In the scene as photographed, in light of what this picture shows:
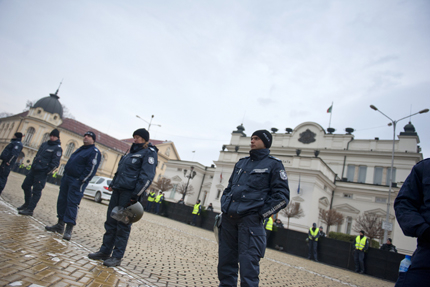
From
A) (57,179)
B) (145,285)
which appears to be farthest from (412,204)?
(57,179)

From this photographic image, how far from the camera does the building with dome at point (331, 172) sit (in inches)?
1001

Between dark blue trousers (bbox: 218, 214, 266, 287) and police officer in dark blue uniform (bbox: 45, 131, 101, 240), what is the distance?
3.40 m

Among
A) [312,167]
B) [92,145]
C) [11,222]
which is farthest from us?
[312,167]

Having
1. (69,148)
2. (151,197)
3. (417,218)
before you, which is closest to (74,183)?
(417,218)

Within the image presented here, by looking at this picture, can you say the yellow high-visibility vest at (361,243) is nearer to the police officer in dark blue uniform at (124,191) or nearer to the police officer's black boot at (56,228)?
the police officer in dark blue uniform at (124,191)

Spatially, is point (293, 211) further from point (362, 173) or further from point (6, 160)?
point (6, 160)

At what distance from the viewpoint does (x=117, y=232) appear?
4191 millimetres

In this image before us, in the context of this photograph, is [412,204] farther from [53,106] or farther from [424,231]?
[53,106]

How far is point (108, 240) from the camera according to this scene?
169 inches

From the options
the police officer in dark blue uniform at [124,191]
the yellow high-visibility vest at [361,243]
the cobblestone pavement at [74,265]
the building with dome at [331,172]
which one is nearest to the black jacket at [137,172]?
the police officer in dark blue uniform at [124,191]

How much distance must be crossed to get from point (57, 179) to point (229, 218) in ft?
131

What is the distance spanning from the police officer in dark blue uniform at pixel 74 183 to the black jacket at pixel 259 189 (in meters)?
3.35

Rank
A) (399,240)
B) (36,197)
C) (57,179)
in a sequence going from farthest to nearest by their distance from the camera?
(57,179) → (399,240) → (36,197)

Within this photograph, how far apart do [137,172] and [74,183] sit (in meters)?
1.77
